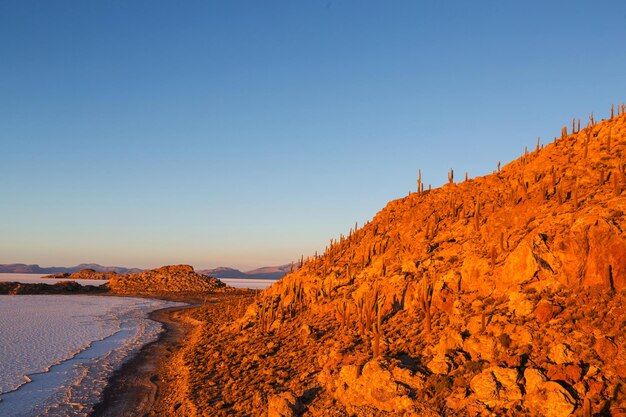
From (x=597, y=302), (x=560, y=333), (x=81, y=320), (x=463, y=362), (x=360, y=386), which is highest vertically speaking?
(x=597, y=302)

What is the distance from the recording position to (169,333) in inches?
1236

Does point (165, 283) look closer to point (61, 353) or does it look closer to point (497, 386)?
point (61, 353)

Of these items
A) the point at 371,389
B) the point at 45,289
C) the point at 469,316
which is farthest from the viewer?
the point at 45,289

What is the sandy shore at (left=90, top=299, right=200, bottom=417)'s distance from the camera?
15.2 m

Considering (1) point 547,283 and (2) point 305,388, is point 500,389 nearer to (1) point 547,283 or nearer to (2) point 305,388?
(1) point 547,283

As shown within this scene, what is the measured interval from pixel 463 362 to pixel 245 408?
6617 mm

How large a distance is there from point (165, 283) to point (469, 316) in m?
75.0

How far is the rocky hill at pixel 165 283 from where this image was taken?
76.6 m

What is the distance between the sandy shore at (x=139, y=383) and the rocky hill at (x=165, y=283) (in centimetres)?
4954

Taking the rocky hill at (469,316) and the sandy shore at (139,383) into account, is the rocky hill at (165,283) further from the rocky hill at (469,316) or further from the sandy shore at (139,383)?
the rocky hill at (469,316)

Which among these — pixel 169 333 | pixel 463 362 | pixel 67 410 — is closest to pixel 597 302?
pixel 463 362

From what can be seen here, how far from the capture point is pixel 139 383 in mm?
18281

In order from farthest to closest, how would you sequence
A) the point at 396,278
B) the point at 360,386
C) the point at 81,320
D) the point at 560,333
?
the point at 81,320, the point at 396,278, the point at 360,386, the point at 560,333

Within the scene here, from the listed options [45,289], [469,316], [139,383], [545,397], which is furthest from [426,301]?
[45,289]
